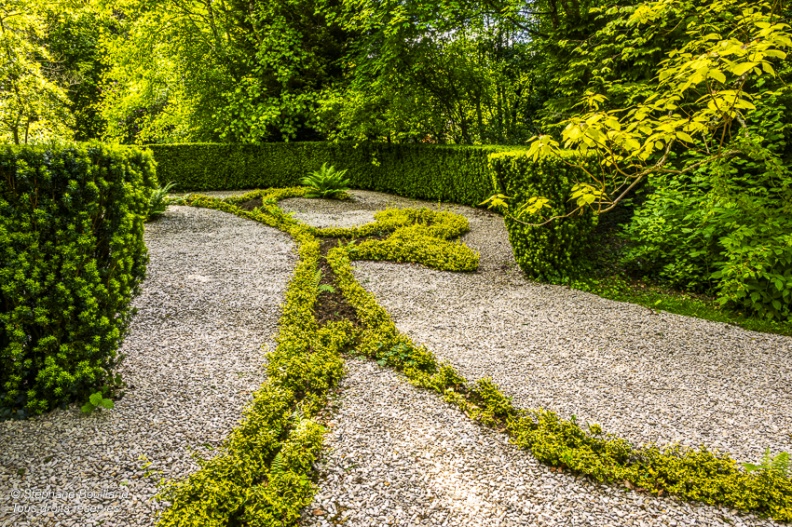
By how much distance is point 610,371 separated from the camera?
360cm

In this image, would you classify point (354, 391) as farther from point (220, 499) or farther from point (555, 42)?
point (555, 42)

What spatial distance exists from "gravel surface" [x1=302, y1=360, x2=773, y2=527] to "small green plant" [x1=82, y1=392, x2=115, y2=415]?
1446mm

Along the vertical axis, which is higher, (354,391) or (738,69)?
(738,69)

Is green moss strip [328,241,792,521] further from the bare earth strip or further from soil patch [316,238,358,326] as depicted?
soil patch [316,238,358,326]

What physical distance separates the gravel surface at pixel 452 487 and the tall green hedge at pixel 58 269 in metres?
1.69

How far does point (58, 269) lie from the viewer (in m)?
2.65

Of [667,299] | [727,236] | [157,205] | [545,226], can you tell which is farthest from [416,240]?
[157,205]

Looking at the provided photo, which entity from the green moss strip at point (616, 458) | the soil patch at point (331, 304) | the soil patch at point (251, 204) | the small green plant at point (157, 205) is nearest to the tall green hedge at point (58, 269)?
the soil patch at point (331, 304)

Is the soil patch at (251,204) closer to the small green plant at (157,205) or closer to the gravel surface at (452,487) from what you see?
the small green plant at (157,205)

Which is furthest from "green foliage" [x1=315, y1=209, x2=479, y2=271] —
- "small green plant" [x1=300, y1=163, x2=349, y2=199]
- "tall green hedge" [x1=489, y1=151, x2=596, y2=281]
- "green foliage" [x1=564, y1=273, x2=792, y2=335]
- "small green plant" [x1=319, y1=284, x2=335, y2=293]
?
"small green plant" [x1=300, y1=163, x2=349, y2=199]

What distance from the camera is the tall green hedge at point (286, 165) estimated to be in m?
12.1

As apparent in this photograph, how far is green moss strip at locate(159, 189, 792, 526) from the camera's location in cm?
219

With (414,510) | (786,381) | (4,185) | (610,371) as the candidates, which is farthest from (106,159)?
(786,381)

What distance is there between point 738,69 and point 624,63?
20.7 feet
